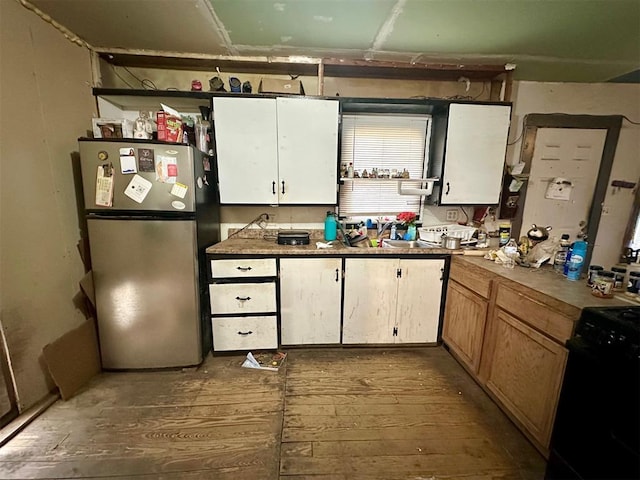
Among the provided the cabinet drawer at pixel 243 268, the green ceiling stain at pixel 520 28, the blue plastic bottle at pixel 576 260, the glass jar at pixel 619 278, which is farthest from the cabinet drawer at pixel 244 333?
the green ceiling stain at pixel 520 28

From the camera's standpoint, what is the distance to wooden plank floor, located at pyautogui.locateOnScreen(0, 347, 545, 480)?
132 cm

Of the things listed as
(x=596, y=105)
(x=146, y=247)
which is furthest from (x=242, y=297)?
(x=596, y=105)

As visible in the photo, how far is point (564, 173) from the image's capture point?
2510 millimetres

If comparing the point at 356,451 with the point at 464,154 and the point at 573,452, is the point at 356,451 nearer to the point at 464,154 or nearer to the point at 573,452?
the point at 573,452

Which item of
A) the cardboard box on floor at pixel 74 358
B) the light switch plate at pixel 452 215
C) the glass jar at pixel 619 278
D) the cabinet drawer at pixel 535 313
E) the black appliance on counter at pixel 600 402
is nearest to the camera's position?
the black appliance on counter at pixel 600 402

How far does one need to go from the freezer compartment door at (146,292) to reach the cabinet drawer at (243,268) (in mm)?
166

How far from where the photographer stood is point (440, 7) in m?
1.54

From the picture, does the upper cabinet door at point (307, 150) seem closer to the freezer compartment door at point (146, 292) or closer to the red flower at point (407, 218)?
the red flower at point (407, 218)

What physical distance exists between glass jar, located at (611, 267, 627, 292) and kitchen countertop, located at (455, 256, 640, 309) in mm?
60

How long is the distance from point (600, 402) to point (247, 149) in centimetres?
246

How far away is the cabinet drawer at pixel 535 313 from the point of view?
1.26 meters

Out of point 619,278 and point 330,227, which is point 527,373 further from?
point 330,227

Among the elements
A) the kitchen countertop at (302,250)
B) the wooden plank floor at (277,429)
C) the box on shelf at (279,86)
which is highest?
the box on shelf at (279,86)

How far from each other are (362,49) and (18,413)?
11.1ft
